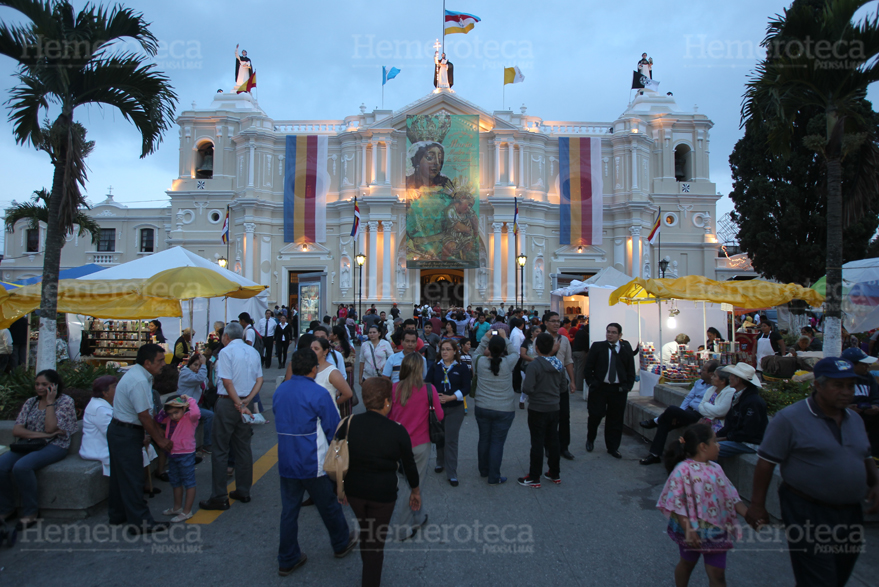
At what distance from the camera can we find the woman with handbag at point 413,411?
15.1 ft

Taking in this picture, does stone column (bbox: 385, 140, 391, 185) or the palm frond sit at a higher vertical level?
stone column (bbox: 385, 140, 391, 185)

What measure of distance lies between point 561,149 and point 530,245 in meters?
6.33

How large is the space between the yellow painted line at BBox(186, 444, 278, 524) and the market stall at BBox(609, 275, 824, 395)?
22.9 feet

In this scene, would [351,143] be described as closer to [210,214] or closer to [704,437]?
[210,214]

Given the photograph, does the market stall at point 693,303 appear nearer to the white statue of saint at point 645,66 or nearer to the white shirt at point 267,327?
the white shirt at point 267,327

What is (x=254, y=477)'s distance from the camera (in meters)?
6.20

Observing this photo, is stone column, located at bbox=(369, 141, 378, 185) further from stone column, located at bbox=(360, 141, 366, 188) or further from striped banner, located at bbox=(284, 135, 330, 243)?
striped banner, located at bbox=(284, 135, 330, 243)

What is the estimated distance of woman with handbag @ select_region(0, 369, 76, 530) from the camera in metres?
4.73

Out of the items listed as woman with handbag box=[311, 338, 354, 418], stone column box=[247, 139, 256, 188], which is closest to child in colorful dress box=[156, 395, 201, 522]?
woman with handbag box=[311, 338, 354, 418]

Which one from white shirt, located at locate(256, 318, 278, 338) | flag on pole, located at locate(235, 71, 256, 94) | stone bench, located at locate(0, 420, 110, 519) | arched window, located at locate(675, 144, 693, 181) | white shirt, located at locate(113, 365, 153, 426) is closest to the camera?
white shirt, located at locate(113, 365, 153, 426)

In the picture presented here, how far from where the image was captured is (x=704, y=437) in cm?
336

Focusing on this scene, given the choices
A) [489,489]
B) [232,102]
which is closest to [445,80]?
[232,102]

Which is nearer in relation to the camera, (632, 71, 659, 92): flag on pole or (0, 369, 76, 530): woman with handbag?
(0, 369, 76, 530): woman with handbag

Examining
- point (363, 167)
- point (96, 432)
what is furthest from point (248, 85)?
point (96, 432)
